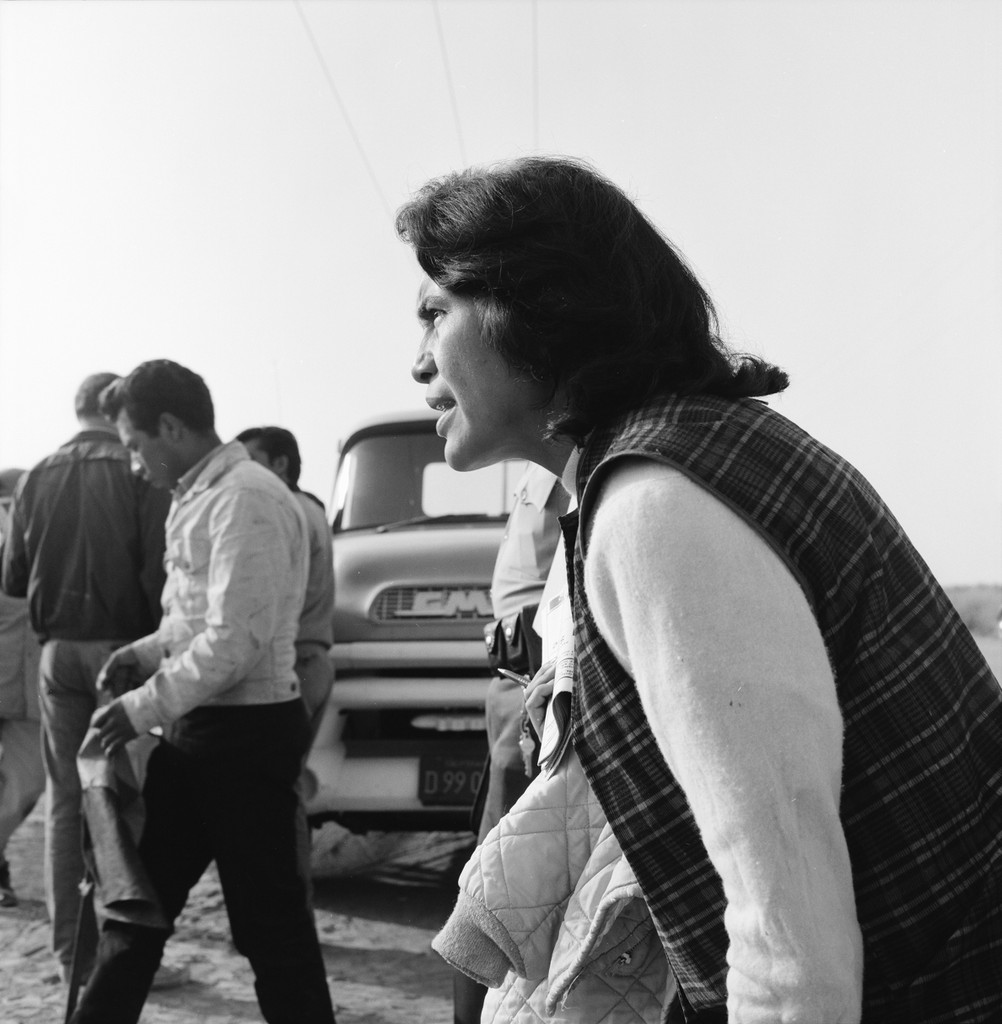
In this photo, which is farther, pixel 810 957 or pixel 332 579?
pixel 332 579

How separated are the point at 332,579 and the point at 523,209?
4148mm

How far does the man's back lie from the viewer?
15.6ft

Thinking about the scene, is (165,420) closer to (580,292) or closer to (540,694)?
(540,694)

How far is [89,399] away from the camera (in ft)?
16.7

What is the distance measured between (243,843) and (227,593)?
2.32 ft

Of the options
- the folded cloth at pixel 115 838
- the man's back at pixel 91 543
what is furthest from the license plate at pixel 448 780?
the folded cloth at pixel 115 838

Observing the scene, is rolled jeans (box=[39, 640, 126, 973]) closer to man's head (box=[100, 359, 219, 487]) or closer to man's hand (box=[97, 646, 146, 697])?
man's hand (box=[97, 646, 146, 697])

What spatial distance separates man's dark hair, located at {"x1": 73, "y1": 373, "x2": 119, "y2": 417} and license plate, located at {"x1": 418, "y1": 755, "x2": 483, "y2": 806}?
2058mm

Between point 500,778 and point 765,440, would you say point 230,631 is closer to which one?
point 500,778

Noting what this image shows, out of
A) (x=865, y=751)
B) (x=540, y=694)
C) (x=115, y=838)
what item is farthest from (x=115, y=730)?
(x=865, y=751)

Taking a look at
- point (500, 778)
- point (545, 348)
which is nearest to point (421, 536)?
point (500, 778)

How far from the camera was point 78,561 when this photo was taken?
4770mm

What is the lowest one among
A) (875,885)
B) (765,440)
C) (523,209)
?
(875,885)

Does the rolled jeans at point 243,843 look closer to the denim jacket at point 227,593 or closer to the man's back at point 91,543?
the denim jacket at point 227,593
